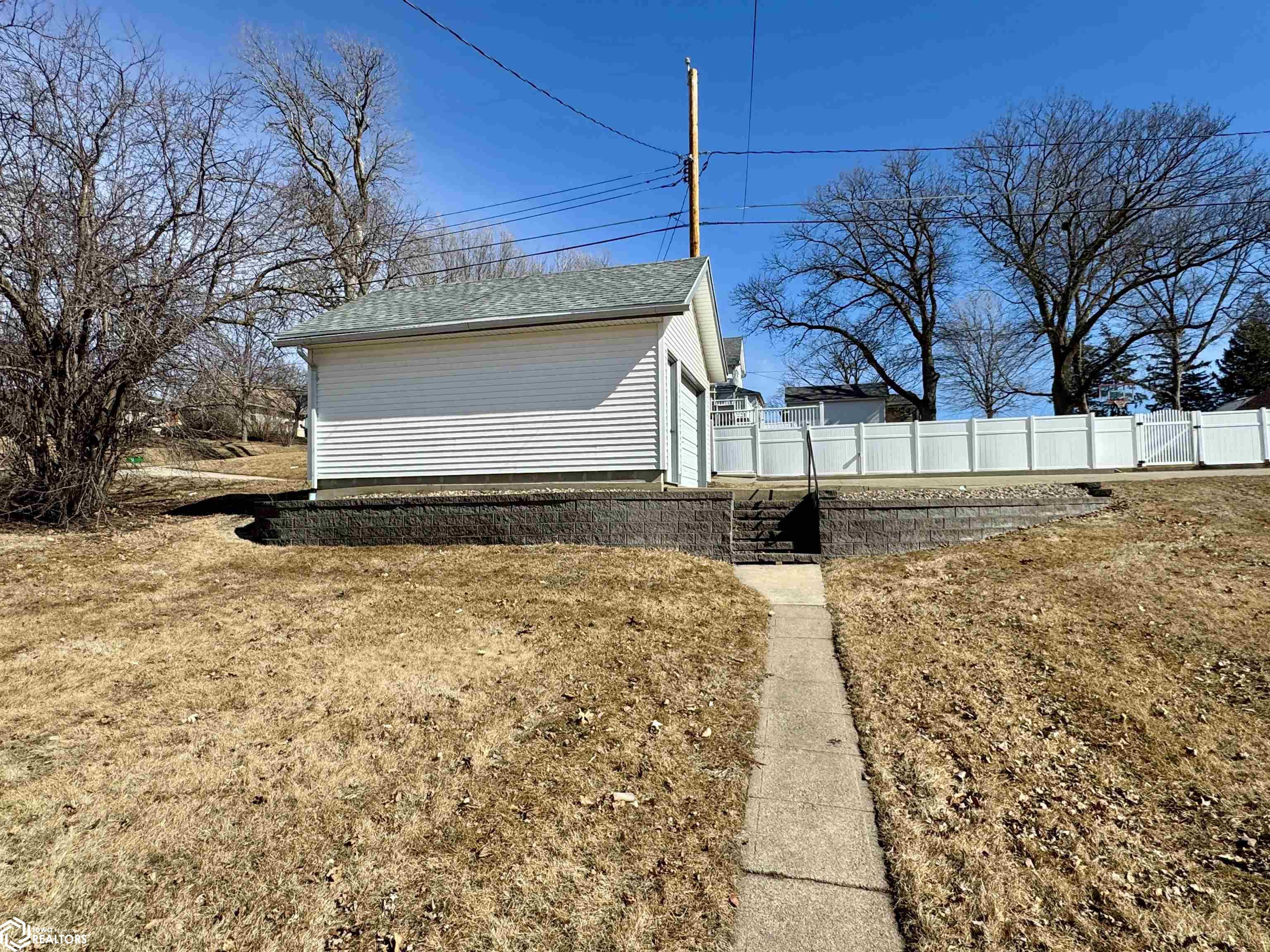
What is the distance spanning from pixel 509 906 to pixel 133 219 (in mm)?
10949

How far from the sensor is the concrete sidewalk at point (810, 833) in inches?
92.7

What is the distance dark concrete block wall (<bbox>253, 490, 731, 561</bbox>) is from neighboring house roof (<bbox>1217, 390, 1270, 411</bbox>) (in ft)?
126

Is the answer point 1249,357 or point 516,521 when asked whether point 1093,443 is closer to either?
point 516,521

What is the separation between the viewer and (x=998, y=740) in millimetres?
3736

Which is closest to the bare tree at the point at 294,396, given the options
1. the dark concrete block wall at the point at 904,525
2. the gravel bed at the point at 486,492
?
the gravel bed at the point at 486,492

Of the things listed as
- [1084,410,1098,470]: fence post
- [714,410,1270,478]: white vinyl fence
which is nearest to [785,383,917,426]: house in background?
[714,410,1270,478]: white vinyl fence

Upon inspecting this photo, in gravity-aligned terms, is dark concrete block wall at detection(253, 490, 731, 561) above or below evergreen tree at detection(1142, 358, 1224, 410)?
below

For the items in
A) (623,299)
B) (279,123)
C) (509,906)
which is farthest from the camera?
(279,123)

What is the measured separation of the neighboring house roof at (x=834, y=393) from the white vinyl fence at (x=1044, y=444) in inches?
502

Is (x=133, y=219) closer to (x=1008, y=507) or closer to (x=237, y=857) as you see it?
(x=237, y=857)

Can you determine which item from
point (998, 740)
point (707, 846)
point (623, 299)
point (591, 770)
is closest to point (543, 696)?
point (591, 770)

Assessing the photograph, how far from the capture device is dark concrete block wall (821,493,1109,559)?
8.76 m

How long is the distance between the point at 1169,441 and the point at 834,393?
17.4 meters

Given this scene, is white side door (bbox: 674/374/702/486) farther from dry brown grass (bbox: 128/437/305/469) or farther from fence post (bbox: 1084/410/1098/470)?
fence post (bbox: 1084/410/1098/470)
